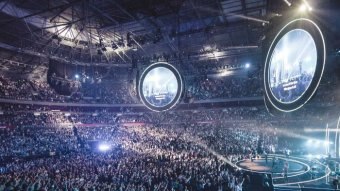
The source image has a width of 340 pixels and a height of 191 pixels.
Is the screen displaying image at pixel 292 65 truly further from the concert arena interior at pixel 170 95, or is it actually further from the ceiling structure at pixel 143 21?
the ceiling structure at pixel 143 21

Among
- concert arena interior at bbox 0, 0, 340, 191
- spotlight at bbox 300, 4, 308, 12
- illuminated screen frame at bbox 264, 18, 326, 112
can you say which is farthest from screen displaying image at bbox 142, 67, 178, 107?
spotlight at bbox 300, 4, 308, 12

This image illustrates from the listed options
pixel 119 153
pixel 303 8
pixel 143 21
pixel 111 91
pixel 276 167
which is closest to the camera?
pixel 303 8

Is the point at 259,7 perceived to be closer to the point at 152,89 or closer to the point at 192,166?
the point at 152,89

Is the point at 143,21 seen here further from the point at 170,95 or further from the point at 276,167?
the point at 276,167

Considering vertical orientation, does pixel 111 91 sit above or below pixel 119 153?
above

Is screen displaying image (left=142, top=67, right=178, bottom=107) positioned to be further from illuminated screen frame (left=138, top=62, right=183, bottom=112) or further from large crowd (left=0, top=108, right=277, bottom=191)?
large crowd (left=0, top=108, right=277, bottom=191)

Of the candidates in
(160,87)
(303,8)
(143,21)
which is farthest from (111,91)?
(303,8)
